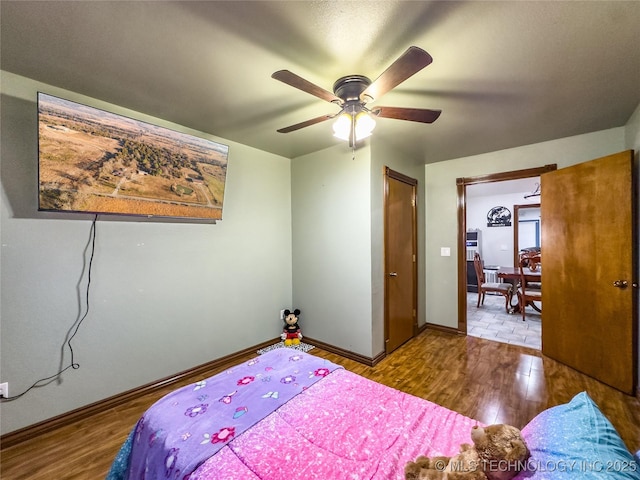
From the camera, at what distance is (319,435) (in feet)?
3.64

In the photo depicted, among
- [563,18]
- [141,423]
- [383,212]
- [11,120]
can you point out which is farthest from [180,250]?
[563,18]

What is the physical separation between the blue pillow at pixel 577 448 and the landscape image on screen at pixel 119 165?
2705 millimetres

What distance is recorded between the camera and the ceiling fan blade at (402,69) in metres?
1.19

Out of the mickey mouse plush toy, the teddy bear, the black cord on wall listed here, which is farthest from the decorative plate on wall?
the black cord on wall

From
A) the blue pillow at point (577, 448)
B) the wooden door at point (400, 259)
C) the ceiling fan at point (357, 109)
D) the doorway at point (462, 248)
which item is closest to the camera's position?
the blue pillow at point (577, 448)

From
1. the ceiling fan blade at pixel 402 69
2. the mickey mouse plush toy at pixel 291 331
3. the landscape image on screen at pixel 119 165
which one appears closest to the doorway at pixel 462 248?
the mickey mouse plush toy at pixel 291 331

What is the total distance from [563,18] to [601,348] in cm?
285

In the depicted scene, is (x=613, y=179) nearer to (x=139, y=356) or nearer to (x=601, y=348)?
(x=601, y=348)

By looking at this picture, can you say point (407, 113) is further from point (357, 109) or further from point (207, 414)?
point (207, 414)

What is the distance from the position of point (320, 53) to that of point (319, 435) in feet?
6.67

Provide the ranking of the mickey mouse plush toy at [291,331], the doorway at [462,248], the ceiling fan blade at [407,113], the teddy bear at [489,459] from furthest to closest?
the doorway at [462,248] < the mickey mouse plush toy at [291,331] < the ceiling fan blade at [407,113] < the teddy bear at [489,459]

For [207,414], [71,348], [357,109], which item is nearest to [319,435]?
[207,414]

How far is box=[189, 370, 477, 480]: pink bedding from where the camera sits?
938 millimetres

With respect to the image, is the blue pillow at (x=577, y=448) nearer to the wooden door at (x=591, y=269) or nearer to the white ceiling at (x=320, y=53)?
the white ceiling at (x=320, y=53)
